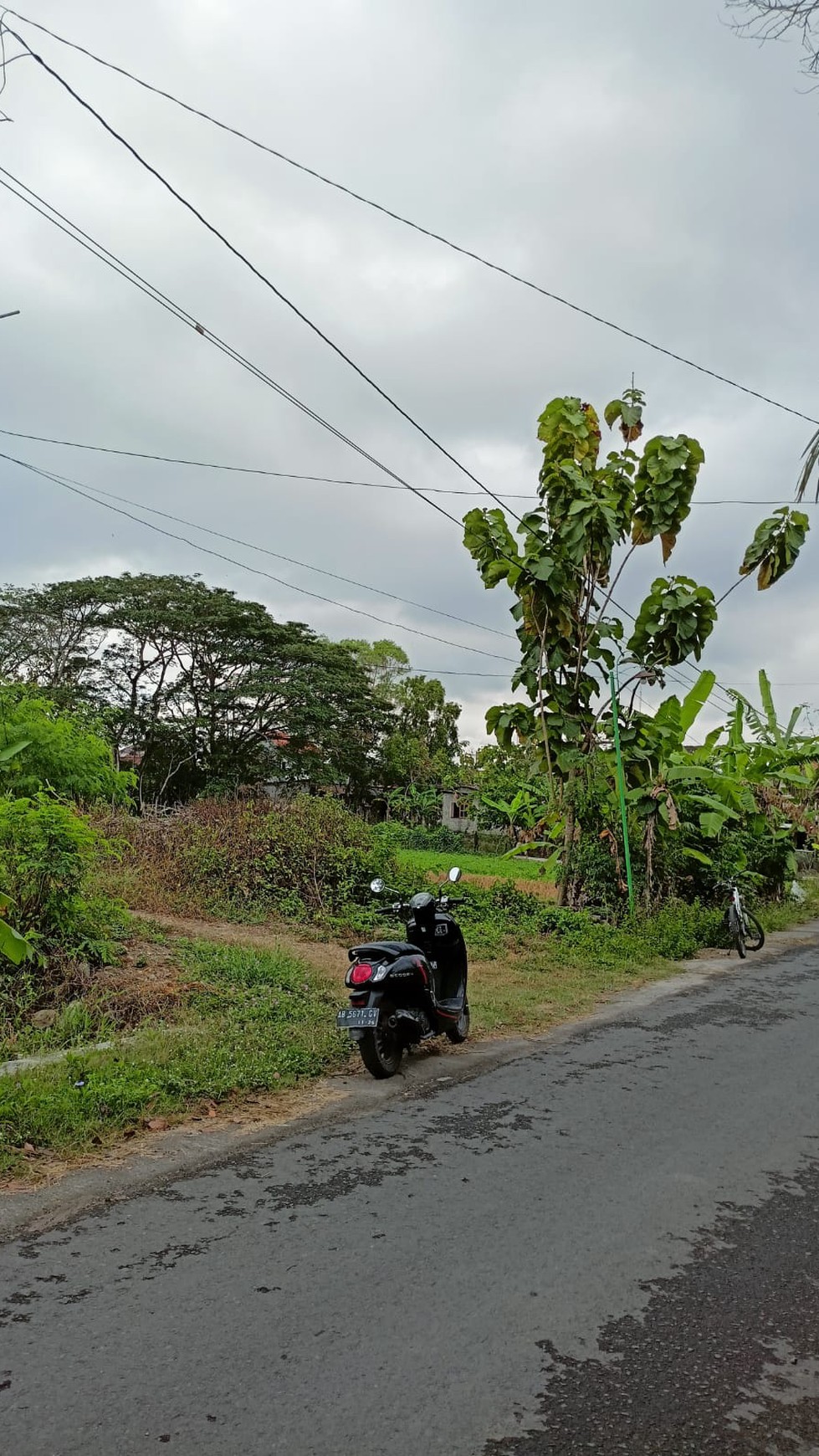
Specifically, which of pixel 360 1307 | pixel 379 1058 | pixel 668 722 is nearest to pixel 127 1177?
pixel 360 1307

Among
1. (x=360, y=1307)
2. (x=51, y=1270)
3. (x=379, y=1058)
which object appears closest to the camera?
(x=360, y=1307)

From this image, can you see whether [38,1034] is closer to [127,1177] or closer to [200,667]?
[127,1177]

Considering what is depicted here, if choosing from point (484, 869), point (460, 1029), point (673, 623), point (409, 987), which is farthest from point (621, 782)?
point (484, 869)

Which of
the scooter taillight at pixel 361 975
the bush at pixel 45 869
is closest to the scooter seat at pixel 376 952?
the scooter taillight at pixel 361 975

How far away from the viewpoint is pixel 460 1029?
7340 millimetres

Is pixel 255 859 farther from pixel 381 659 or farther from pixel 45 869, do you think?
pixel 381 659

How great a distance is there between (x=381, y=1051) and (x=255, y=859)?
6.88m

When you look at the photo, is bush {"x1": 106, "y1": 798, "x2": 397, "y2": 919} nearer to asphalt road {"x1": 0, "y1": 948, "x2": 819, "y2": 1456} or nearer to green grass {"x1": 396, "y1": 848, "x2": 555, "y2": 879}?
green grass {"x1": 396, "y1": 848, "x2": 555, "y2": 879}

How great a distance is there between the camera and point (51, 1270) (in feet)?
11.4

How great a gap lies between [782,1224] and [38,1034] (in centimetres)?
443

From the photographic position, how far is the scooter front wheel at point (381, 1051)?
6090 mm

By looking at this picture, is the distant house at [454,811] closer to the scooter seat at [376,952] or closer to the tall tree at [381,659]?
the tall tree at [381,659]

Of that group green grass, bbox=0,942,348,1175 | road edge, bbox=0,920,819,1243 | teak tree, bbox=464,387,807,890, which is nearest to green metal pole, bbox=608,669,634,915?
teak tree, bbox=464,387,807,890

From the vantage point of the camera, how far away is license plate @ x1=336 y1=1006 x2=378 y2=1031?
6.00 meters
